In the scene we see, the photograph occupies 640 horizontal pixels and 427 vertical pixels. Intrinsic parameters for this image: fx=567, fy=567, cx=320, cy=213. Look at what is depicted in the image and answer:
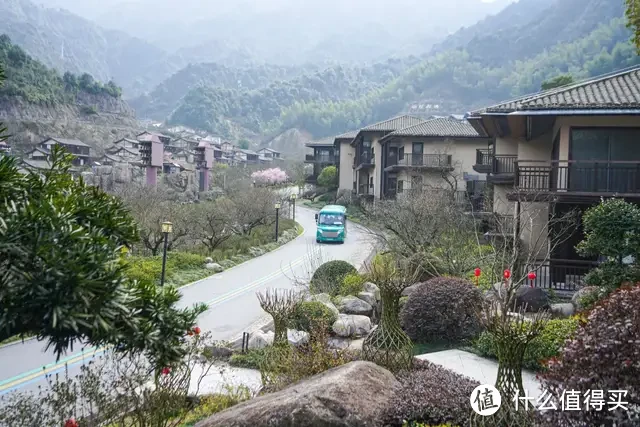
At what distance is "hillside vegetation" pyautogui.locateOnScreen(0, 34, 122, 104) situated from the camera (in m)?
68.3

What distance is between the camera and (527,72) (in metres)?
104

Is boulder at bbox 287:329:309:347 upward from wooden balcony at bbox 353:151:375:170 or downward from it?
downward

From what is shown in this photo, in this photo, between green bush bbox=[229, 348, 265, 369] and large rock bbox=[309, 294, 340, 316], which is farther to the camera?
large rock bbox=[309, 294, 340, 316]

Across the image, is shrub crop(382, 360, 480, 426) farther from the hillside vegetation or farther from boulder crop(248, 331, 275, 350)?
the hillside vegetation

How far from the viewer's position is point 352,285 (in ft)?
54.9

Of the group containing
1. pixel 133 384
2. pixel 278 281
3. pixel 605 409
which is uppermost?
pixel 605 409

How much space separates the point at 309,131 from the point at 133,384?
11422cm

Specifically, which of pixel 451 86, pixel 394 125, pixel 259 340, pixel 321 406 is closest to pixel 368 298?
pixel 259 340

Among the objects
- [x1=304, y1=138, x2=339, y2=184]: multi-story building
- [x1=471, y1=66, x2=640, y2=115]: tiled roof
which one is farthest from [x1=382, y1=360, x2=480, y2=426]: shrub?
[x1=304, y1=138, x2=339, y2=184]: multi-story building

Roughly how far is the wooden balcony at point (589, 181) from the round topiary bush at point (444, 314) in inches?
238

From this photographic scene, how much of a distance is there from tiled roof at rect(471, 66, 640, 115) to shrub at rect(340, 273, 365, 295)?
266 inches

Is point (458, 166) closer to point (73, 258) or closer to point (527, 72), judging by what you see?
point (73, 258)

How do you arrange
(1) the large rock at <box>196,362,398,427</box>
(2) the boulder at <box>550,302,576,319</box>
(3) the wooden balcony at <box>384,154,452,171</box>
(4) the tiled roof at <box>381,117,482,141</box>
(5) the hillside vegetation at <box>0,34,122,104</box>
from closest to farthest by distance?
(1) the large rock at <box>196,362,398,427</box> → (2) the boulder at <box>550,302,576,319</box> → (3) the wooden balcony at <box>384,154,452,171</box> → (4) the tiled roof at <box>381,117,482,141</box> → (5) the hillside vegetation at <box>0,34,122,104</box>

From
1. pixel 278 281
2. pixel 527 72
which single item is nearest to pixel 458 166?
pixel 278 281
